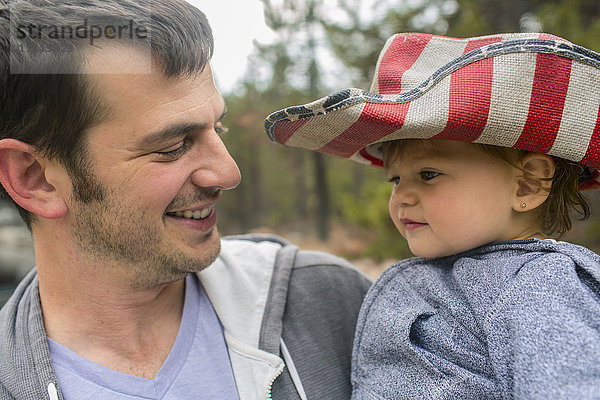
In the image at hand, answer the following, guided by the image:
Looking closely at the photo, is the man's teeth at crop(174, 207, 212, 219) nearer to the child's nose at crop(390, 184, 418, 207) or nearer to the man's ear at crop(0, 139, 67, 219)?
the man's ear at crop(0, 139, 67, 219)

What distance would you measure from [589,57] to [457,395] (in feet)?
3.02

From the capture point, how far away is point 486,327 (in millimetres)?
1217

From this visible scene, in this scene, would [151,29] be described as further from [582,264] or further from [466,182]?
[582,264]

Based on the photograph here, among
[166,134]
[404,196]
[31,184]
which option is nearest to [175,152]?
[166,134]

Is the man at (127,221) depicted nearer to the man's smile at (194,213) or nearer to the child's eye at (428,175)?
the man's smile at (194,213)

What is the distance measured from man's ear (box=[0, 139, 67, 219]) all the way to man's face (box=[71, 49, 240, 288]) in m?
0.07

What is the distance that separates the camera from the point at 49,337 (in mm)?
1602

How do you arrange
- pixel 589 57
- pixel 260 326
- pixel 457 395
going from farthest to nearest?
pixel 260 326
pixel 457 395
pixel 589 57

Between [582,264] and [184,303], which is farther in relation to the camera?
[184,303]

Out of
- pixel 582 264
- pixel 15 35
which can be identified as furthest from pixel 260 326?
pixel 15 35

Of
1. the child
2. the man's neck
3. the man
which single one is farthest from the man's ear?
the child

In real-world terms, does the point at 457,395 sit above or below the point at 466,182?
below

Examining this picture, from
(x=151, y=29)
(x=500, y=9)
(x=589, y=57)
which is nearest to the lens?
(x=589, y=57)

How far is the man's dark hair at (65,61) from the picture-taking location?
4.87 feet
